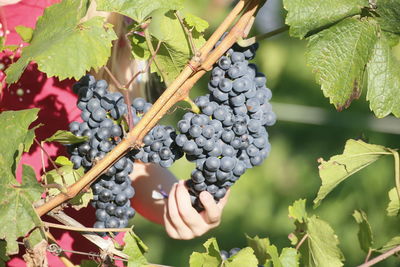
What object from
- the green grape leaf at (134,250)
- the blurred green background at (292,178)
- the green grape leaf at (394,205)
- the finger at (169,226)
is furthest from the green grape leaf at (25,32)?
the blurred green background at (292,178)

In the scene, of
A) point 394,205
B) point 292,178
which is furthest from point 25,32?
point 292,178

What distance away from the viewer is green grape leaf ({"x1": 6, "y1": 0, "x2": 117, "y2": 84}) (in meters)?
0.71

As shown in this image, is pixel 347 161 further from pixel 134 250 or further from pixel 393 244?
pixel 134 250

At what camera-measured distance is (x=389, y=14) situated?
0.72m

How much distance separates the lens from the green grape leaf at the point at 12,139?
0.72 m

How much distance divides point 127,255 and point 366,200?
6.68ft

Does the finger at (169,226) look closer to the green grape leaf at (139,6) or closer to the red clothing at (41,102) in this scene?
the red clothing at (41,102)

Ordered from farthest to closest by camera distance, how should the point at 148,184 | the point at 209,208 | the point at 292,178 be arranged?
the point at 292,178 < the point at 148,184 < the point at 209,208

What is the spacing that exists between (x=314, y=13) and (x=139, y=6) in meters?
0.18

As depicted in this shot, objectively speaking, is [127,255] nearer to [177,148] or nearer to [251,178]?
[177,148]

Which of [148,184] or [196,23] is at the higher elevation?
[196,23]

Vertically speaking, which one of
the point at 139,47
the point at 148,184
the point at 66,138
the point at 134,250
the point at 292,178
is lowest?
the point at 292,178

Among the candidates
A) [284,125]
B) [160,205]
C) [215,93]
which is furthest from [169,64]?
[284,125]

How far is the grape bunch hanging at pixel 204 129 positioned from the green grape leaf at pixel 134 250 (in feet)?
0.33
